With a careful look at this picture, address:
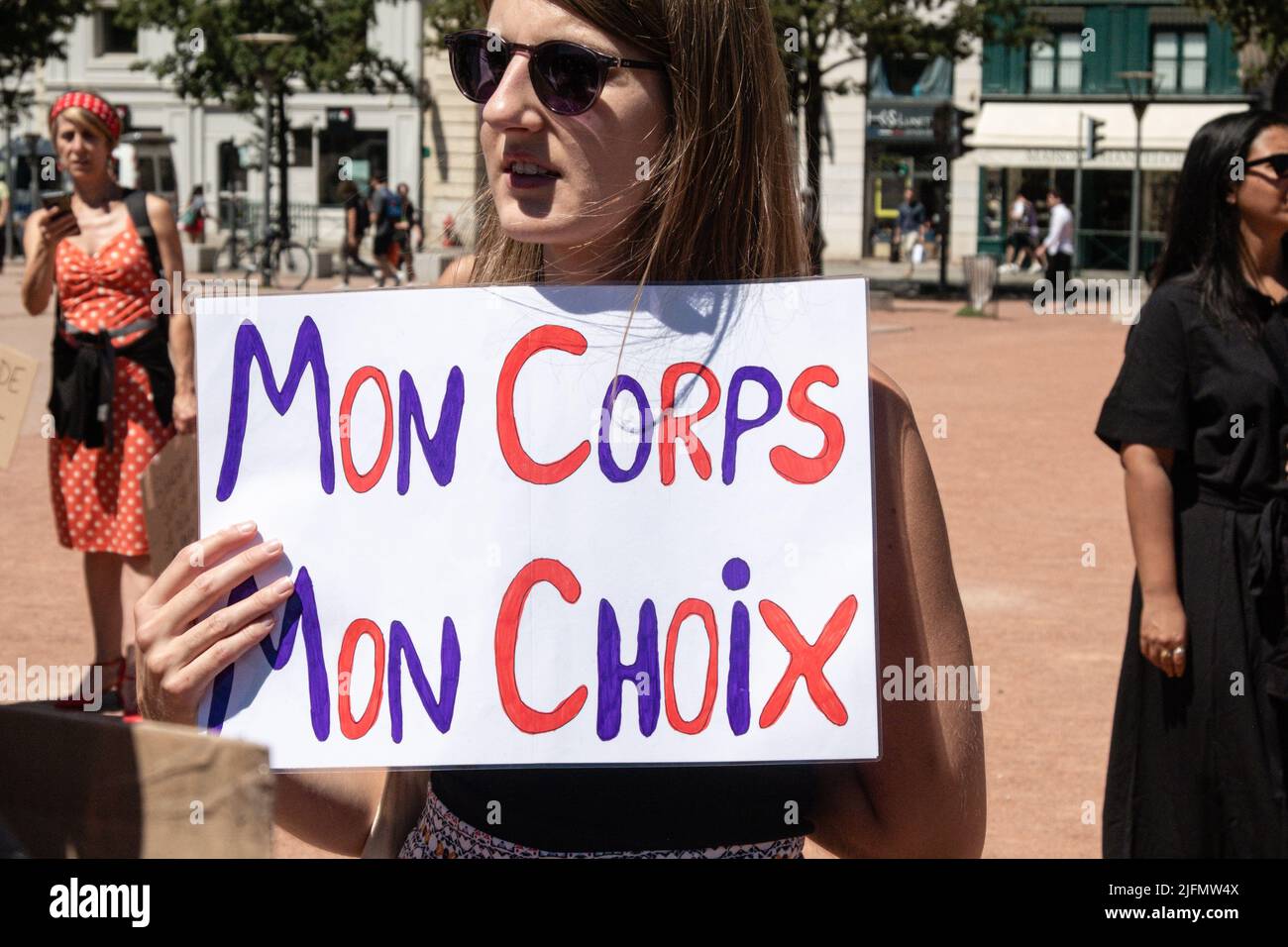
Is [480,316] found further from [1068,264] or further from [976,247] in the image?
[976,247]

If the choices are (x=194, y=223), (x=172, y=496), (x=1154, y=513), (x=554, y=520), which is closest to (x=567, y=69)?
(x=554, y=520)

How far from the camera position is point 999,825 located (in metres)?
4.86

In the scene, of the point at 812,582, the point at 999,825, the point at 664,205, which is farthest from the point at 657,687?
the point at 999,825

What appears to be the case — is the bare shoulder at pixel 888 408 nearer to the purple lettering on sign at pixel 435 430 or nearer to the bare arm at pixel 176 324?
the purple lettering on sign at pixel 435 430


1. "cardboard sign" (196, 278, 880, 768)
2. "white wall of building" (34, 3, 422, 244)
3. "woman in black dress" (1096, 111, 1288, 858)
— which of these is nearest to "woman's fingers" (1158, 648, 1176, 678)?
"woman in black dress" (1096, 111, 1288, 858)

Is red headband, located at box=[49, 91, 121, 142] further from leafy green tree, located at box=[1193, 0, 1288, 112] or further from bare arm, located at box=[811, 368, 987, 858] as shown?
leafy green tree, located at box=[1193, 0, 1288, 112]

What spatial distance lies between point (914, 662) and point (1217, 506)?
2.08 m

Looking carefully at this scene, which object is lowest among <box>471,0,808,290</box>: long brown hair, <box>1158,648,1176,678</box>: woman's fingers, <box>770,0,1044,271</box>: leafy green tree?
<box>1158,648,1176,678</box>: woman's fingers

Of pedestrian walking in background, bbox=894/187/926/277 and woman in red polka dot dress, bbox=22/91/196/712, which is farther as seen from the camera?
pedestrian walking in background, bbox=894/187/926/277

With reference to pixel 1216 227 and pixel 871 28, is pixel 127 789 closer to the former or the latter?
pixel 1216 227

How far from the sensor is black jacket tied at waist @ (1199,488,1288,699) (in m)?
3.51
